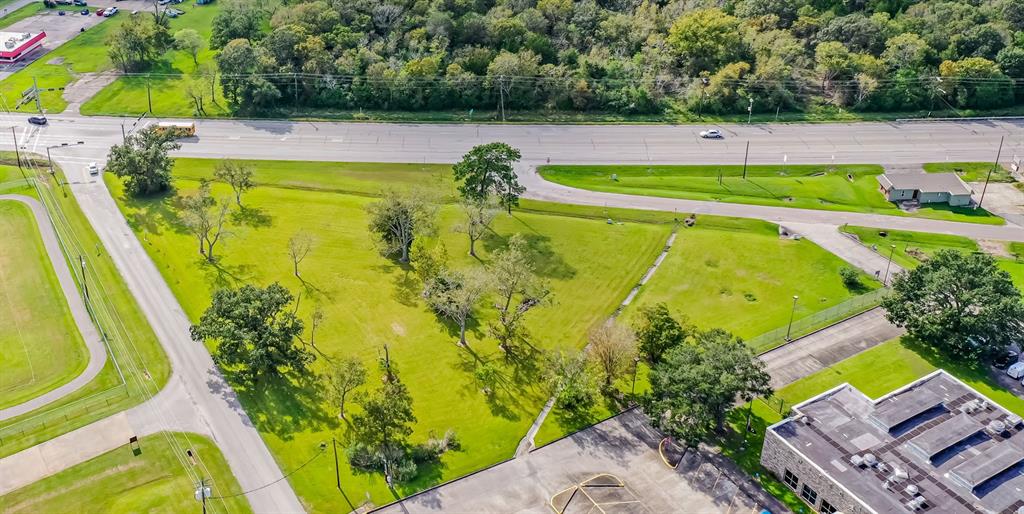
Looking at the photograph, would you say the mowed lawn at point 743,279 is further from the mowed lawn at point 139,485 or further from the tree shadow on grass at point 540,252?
the mowed lawn at point 139,485

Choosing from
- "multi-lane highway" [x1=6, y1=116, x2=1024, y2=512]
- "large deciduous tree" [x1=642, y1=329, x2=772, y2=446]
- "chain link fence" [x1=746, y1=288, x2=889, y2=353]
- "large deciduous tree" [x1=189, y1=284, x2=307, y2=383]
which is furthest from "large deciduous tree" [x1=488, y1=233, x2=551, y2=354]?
"multi-lane highway" [x1=6, y1=116, x2=1024, y2=512]

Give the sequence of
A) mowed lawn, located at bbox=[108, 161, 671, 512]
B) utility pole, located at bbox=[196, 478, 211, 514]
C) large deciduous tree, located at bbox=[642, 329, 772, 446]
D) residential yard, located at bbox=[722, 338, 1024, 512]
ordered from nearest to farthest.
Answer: utility pole, located at bbox=[196, 478, 211, 514]
large deciduous tree, located at bbox=[642, 329, 772, 446]
residential yard, located at bbox=[722, 338, 1024, 512]
mowed lawn, located at bbox=[108, 161, 671, 512]

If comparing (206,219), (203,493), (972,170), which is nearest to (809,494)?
(203,493)

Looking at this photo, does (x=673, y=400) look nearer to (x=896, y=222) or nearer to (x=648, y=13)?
(x=896, y=222)

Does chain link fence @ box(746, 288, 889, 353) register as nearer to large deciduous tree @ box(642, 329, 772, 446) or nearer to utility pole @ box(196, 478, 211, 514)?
large deciduous tree @ box(642, 329, 772, 446)

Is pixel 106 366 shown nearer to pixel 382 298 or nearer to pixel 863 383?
pixel 382 298

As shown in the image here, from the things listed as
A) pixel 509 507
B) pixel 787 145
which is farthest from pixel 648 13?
pixel 509 507

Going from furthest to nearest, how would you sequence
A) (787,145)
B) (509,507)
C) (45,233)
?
(787,145)
(45,233)
(509,507)
